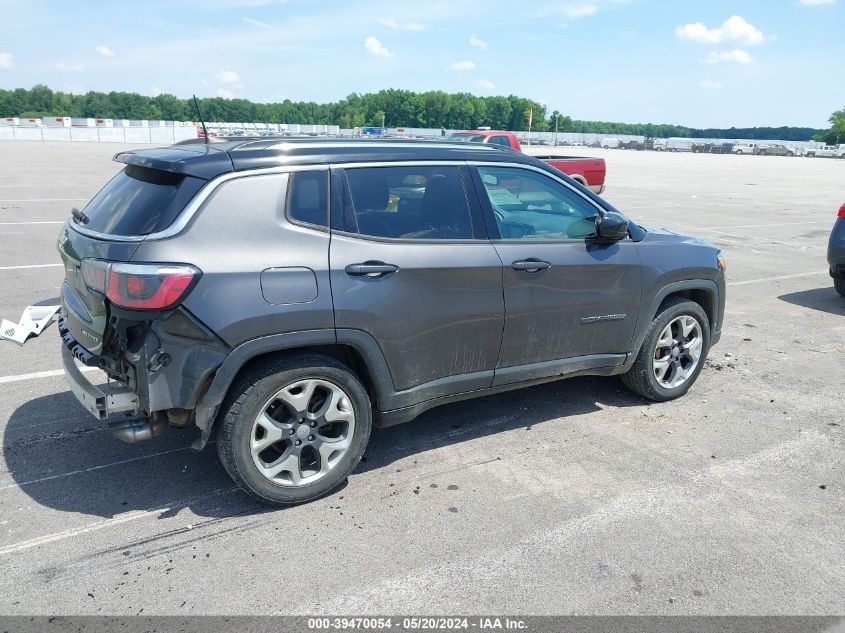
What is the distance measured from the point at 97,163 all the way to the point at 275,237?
31509mm

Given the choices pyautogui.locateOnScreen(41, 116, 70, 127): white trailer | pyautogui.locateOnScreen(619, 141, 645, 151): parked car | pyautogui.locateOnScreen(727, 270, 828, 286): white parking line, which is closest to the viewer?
pyautogui.locateOnScreen(727, 270, 828, 286): white parking line

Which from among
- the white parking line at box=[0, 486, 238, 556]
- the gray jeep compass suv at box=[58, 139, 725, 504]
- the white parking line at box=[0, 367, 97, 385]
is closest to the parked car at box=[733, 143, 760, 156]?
the gray jeep compass suv at box=[58, 139, 725, 504]

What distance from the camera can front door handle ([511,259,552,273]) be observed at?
428cm

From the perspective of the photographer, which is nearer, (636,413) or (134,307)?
(134,307)

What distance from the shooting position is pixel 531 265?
14.2ft

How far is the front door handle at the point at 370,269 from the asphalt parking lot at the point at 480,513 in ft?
3.98

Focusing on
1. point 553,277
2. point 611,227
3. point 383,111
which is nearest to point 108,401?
point 553,277

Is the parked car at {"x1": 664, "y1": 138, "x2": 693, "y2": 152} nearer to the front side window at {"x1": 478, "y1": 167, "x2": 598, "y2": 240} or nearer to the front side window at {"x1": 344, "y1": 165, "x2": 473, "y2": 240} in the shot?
the front side window at {"x1": 478, "y1": 167, "x2": 598, "y2": 240}

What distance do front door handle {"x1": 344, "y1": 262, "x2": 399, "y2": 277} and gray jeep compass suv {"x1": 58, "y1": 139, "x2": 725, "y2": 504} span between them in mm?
16

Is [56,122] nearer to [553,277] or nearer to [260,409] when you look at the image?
[553,277]

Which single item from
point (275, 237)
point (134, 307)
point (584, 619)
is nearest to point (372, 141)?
point (275, 237)

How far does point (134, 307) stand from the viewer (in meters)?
3.27

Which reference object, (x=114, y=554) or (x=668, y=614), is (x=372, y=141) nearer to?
(x=114, y=554)

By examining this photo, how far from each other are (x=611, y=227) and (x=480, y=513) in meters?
2.05
